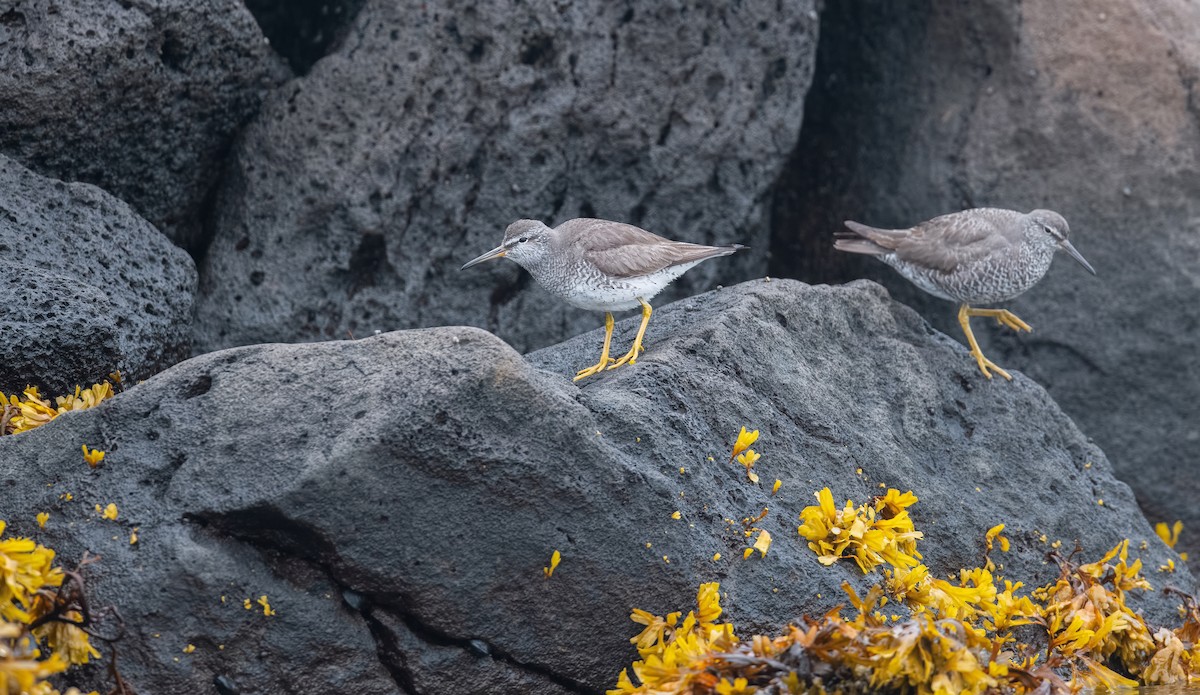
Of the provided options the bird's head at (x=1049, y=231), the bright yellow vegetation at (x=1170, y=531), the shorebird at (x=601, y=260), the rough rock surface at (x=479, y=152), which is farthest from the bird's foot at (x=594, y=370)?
the bright yellow vegetation at (x=1170, y=531)

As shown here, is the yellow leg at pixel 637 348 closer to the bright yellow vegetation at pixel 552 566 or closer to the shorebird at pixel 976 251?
the bright yellow vegetation at pixel 552 566

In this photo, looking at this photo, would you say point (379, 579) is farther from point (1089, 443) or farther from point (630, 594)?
point (1089, 443)

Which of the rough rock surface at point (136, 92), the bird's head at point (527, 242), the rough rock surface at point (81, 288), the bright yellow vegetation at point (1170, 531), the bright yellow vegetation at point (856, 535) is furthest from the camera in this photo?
the bright yellow vegetation at point (1170, 531)

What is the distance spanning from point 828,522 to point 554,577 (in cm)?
119

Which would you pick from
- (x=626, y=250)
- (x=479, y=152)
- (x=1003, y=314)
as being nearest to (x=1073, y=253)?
(x=1003, y=314)

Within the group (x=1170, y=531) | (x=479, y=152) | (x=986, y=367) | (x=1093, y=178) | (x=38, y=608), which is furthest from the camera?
(x=1093, y=178)

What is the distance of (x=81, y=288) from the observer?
18.6 feet

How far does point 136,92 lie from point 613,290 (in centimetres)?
268

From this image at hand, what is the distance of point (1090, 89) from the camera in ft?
27.0

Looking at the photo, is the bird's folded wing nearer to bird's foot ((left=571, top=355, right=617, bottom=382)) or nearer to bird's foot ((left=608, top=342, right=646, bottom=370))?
bird's foot ((left=608, top=342, right=646, bottom=370))

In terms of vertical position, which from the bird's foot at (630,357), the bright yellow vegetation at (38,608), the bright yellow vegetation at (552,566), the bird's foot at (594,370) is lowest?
the bright yellow vegetation at (38,608)

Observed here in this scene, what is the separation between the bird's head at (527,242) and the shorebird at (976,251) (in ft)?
5.88

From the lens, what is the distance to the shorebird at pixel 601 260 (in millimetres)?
6113

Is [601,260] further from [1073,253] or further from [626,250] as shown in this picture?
[1073,253]
